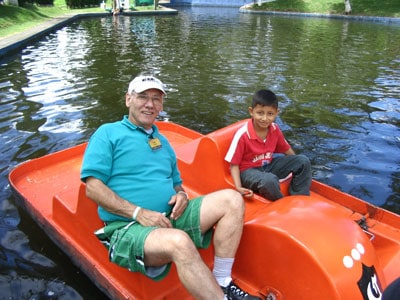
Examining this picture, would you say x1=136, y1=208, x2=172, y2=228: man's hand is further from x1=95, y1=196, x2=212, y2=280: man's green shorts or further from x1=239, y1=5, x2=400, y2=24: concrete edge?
x1=239, y1=5, x2=400, y2=24: concrete edge

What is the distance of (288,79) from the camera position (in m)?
10.0

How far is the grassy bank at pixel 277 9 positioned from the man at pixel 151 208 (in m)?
13.9

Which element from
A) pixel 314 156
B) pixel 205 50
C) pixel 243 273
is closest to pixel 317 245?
pixel 243 273

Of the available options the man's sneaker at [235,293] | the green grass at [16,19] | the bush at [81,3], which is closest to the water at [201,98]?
the man's sneaker at [235,293]

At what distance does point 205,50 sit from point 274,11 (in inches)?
783

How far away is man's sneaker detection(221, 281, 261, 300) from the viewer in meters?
2.30

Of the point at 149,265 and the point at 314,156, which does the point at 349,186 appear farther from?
the point at 149,265

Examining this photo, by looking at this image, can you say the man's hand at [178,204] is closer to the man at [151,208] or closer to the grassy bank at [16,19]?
the man at [151,208]

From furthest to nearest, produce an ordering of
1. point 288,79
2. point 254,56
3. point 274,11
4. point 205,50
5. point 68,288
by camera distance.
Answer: point 274,11 < point 205,50 < point 254,56 < point 288,79 < point 68,288

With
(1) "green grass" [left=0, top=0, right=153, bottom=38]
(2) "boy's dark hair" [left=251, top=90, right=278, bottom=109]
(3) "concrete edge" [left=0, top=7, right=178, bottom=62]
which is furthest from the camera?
(1) "green grass" [left=0, top=0, right=153, bottom=38]

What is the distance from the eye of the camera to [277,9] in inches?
1262

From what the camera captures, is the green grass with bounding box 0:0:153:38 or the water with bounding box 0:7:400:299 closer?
the water with bounding box 0:7:400:299

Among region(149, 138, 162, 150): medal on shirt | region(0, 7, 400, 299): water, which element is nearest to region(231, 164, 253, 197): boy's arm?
region(149, 138, 162, 150): medal on shirt

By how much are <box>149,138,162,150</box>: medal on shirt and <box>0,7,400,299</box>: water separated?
1288 millimetres
